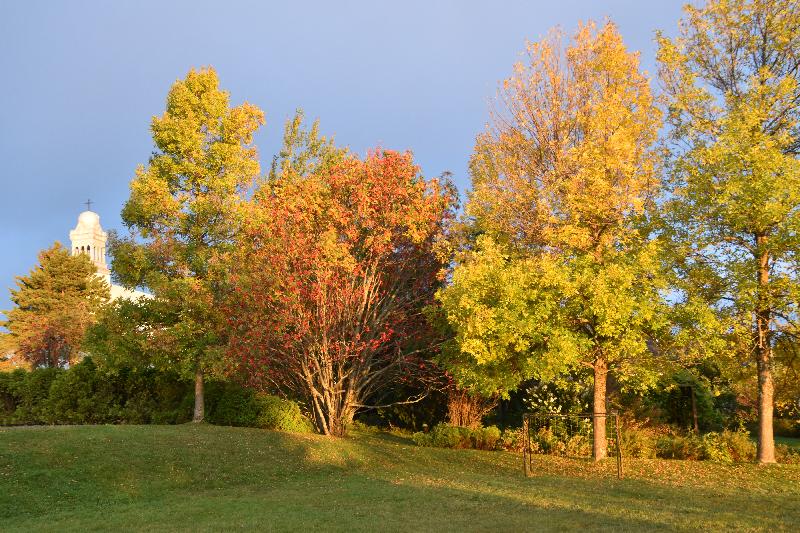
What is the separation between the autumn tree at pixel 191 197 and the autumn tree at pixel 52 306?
87.1 feet

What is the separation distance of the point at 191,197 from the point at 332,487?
43.2ft

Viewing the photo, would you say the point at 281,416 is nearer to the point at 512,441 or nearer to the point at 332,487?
the point at 512,441

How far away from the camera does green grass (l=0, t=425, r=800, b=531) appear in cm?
902

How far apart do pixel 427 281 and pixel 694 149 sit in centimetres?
857

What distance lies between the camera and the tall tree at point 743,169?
14109 millimetres

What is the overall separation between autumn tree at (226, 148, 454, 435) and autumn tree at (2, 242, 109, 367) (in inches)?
1217

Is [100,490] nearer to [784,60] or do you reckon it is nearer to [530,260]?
[530,260]

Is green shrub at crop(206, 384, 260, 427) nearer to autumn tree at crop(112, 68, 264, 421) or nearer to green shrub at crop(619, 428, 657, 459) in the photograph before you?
autumn tree at crop(112, 68, 264, 421)

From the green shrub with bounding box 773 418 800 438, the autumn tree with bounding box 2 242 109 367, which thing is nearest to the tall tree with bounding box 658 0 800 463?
the green shrub with bounding box 773 418 800 438

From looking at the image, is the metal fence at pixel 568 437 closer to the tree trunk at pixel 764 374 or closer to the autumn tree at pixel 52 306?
the tree trunk at pixel 764 374

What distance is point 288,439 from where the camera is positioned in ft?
55.4

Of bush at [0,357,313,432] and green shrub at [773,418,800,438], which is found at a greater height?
bush at [0,357,313,432]

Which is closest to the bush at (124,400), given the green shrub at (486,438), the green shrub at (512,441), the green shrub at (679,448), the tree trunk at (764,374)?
the green shrub at (486,438)

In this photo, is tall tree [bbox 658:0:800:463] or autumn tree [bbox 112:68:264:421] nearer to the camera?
tall tree [bbox 658:0:800:463]
